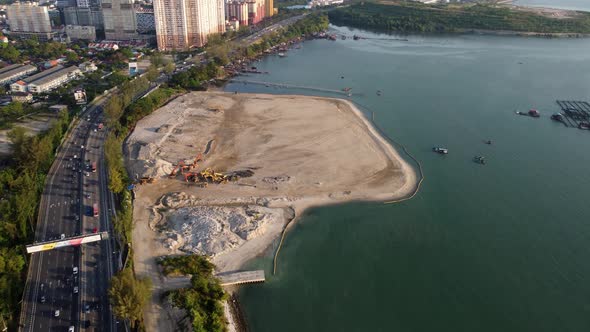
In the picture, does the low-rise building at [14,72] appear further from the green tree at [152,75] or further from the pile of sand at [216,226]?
the pile of sand at [216,226]

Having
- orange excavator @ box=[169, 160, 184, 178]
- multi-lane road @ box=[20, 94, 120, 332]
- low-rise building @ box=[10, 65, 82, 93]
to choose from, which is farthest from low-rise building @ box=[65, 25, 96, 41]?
orange excavator @ box=[169, 160, 184, 178]

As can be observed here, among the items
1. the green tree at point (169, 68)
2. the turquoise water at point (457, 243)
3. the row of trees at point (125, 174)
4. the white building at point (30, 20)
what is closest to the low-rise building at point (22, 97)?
the row of trees at point (125, 174)

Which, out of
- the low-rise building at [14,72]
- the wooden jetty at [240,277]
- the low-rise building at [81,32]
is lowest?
the wooden jetty at [240,277]

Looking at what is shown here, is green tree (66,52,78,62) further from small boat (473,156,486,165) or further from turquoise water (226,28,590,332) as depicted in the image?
small boat (473,156,486,165)

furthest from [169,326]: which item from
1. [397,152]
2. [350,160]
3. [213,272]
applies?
[397,152]

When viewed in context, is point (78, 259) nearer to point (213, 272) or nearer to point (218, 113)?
point (213, 272)

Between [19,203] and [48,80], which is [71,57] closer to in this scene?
[48,80]
